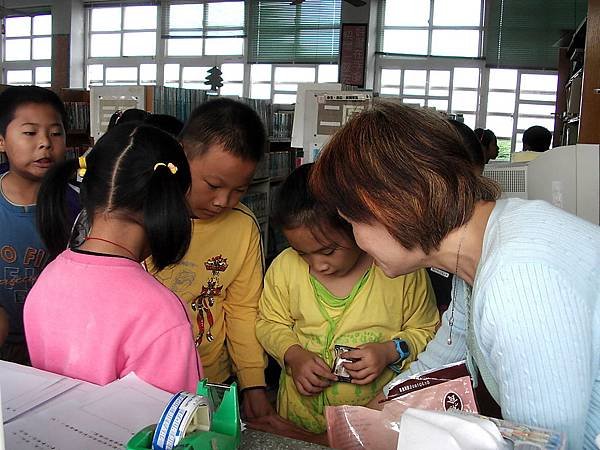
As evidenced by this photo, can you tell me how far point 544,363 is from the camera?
0.69 meters

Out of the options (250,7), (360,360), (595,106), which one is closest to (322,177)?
(360,360)

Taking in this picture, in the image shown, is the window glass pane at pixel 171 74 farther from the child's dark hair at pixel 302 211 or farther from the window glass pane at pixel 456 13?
the child's dark hair at pixel 302 211

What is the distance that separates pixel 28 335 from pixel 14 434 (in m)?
0.40

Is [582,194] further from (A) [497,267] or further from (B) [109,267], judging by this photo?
(B) [109,267]

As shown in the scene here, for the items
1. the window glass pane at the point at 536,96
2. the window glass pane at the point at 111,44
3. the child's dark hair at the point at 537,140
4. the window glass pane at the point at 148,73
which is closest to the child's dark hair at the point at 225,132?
the child's dark hair at the point at 537,140

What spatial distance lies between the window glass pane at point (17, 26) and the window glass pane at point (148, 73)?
8.66ft

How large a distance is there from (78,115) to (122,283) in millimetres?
5823

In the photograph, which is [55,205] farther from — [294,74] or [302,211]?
[294,74]

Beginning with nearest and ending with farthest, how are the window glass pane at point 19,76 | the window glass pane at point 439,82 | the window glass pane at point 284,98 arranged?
the window glass pane at point 439,82 → the window glass pane at point 284,98 → the window glass pane at point 19,76

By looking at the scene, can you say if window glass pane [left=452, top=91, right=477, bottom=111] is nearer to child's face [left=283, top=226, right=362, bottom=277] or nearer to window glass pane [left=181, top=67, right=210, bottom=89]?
window glass pane [left=181, top=67, right=210, bottom=89]

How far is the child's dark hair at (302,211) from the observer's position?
1.35 m

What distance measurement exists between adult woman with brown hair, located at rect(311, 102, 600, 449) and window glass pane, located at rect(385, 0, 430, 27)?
10.0 metres

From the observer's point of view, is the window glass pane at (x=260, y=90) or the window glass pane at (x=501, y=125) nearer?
the window glass pane at (x=501, y=125)

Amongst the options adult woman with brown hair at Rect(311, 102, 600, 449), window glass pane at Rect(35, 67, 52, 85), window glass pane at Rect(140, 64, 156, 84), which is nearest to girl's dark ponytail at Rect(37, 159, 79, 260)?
adult woman with brown hair at Rect(311, 102, 600, 449)
